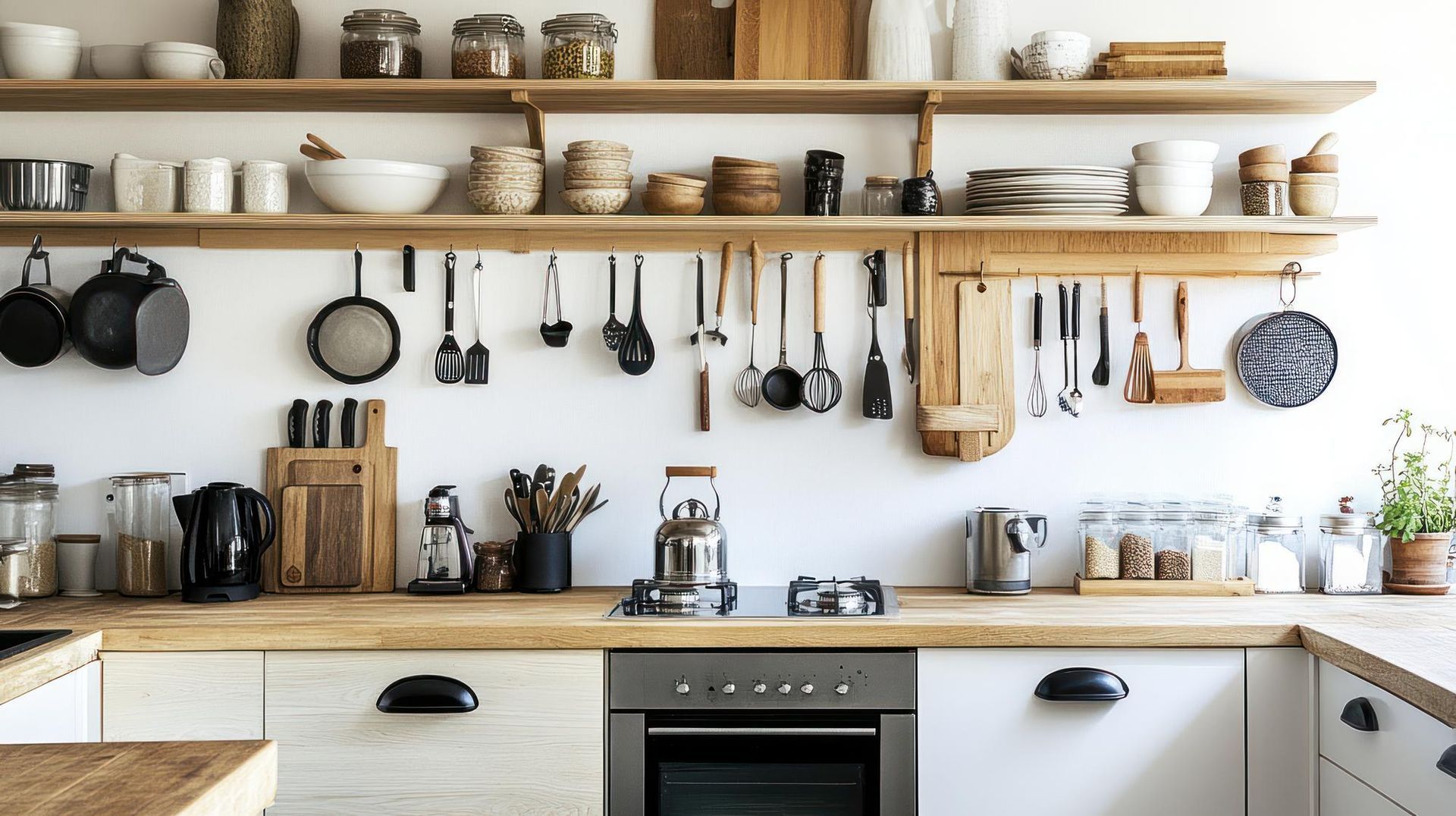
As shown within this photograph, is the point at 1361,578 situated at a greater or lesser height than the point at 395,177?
lesser

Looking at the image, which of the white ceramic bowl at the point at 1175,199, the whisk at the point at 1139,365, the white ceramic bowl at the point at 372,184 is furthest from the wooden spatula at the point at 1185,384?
the white ceramic bowl at the point at 372,184

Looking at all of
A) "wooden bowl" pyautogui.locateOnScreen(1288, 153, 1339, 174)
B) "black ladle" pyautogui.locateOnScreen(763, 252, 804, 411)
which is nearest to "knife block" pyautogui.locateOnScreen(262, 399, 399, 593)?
"black ladle" pyautogui.locateOnScreen(763, 252, 804, 411)

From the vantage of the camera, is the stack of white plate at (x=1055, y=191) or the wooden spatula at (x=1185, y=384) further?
the wooden spatula at (x=1185, y=384)

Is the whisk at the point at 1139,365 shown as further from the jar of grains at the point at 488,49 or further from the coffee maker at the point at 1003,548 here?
the jar of grains at the point at 488,49

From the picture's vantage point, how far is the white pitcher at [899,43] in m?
2.68

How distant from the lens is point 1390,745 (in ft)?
6.22

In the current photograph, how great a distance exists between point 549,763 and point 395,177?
1.37 meters

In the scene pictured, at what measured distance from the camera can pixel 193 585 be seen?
8.24ft

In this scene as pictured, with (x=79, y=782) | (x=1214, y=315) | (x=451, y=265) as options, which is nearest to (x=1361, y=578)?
(x=1214, y=315)

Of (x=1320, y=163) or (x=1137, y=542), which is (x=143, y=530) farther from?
(x=1320, y=163)

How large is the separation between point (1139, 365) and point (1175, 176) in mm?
470

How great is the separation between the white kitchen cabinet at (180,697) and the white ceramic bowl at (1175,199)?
2256 mm

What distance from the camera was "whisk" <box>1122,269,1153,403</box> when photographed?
2.79 meters

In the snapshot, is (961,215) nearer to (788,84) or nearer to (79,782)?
(788,84)
